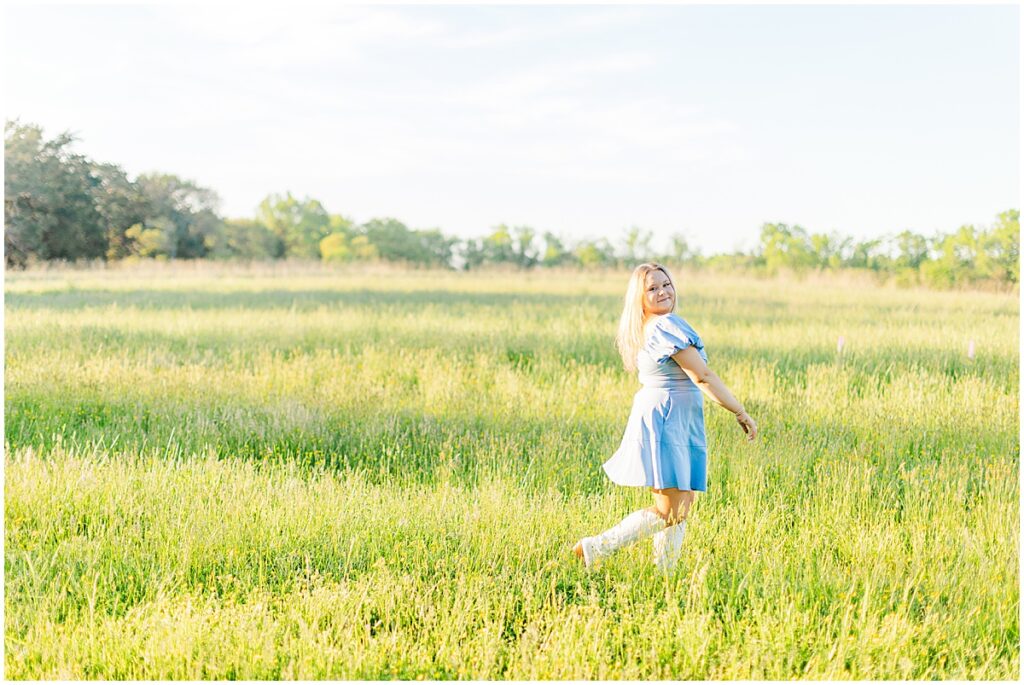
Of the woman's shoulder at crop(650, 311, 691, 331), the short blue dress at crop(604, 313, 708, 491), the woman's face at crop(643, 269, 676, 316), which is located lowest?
the short blue dress at crop(604, 313, 708, 491)

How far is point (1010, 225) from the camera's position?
31.0 m

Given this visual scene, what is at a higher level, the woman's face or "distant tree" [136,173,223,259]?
"distant tree" [136,173,223,259]

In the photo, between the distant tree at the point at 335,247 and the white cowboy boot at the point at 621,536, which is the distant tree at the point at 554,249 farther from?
the white cowboy boot at the point at 621,536

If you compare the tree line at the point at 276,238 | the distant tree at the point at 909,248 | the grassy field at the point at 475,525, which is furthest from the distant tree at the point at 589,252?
the grassy field at the point at 475,525

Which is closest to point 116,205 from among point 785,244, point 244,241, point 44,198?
point 44,198

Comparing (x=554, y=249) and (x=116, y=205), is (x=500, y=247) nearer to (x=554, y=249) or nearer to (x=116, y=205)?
(x=554, y=249)

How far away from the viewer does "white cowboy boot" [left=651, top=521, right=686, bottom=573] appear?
4.24 metres

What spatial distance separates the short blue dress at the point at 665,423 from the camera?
13.7 ft

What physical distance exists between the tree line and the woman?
26.9m

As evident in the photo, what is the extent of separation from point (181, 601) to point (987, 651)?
150 inches

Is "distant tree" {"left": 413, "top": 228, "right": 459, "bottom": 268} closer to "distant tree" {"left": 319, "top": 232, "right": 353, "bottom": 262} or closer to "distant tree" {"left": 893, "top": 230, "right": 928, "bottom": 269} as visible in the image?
"distant tree" {"left": 319, "top": 232, "right": 353, "bottom": 262}

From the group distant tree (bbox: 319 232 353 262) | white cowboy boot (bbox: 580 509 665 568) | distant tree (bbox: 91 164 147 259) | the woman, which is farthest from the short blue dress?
distant tree (bbox: 319 232 353 262)

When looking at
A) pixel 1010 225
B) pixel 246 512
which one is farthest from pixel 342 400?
pixel 1010 225

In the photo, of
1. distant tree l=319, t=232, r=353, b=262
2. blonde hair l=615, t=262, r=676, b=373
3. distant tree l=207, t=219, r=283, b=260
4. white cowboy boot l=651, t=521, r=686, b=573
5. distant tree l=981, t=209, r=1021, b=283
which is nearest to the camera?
white cowboy boot l=651, t=521, r=686, b=573
